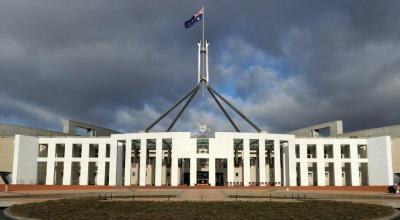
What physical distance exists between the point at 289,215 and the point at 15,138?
52.0 m

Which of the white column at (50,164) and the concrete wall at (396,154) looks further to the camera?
the concrete wall at (396,154)

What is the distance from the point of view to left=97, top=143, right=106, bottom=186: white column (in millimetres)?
63812

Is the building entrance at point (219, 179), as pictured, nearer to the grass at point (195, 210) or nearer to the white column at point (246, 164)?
the white column at point (246, 164)

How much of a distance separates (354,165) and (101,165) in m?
40.7

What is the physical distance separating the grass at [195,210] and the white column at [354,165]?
139 feet

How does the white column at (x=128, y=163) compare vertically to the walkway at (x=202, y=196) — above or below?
above

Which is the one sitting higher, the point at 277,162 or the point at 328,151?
the point at 328,151

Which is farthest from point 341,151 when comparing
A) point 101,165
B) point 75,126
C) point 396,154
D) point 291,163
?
point 75,126

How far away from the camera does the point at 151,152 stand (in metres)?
71.7

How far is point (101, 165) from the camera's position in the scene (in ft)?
211

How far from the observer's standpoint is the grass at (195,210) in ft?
69.3

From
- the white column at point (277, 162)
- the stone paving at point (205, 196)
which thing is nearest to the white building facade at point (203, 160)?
the white column at point (277, 162)

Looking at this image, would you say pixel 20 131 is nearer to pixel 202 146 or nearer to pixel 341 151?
pixel 202 146

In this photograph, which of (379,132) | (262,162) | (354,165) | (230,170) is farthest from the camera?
(379,132)
